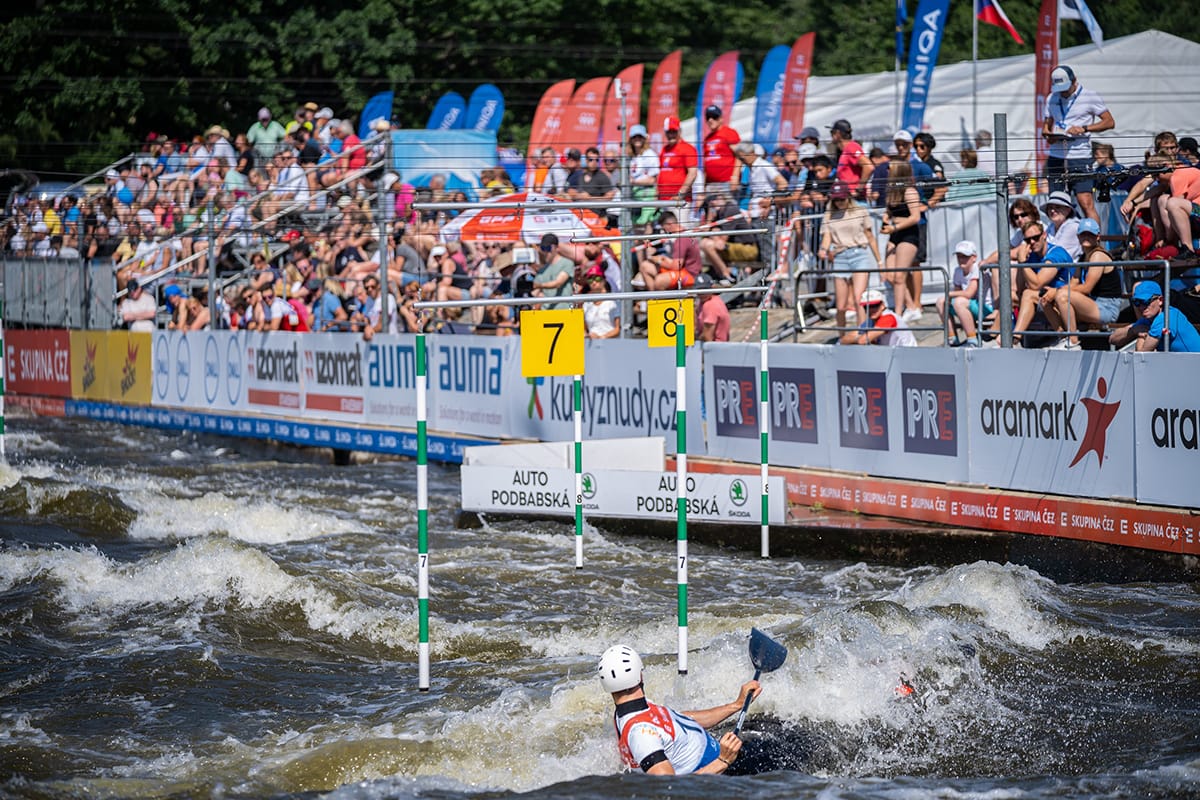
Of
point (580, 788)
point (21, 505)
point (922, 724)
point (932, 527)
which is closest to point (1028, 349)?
point (932, 527)

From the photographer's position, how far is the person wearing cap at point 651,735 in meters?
8.58

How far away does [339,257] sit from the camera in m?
24.2

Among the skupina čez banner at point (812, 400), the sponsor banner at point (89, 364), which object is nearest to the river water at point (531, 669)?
the skupina čez banner at point (812, 400)

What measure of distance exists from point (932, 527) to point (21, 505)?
33.6 ft

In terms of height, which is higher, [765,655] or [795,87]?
[795,87]

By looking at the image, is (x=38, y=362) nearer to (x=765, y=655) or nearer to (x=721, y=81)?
(x=721, y=81)

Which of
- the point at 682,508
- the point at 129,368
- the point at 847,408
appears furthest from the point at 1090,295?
the point at 129,368

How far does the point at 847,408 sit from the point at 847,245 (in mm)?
2512

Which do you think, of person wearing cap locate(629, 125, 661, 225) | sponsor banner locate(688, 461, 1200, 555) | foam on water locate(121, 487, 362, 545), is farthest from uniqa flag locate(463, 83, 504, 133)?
sponsor banner locate(688, 461, 1200, 555)

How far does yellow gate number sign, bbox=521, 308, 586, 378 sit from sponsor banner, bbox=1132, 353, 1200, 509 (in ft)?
15.2

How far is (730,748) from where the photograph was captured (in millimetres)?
8844

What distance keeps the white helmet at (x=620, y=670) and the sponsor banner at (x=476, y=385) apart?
11.1 m

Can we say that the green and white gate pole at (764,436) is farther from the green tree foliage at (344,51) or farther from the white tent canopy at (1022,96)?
the green tree foliage at (344,51)

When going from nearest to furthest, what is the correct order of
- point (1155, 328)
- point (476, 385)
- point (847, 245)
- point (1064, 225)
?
point (1155, 328) → point (1064, 225) → point (847, 245) → point (476, 385)
